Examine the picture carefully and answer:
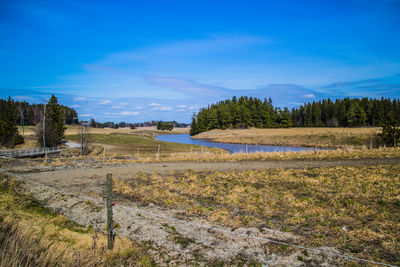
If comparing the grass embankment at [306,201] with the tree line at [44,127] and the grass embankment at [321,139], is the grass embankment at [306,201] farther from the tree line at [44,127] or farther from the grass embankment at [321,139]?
the tree line at [44,127]

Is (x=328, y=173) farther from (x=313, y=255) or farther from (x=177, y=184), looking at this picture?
(x=313, y=255)

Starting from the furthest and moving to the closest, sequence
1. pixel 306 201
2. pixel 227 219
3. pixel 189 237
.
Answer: pixel 306 201, pixel 227 219, pixel 189 237

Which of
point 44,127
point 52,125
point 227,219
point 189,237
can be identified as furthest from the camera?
point 52,125

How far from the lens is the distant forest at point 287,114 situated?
98.8 metres

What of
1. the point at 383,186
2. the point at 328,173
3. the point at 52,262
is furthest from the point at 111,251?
the point at 328,173

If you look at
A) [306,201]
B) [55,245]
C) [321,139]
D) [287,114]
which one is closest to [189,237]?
[55,245]

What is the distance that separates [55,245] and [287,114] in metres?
112

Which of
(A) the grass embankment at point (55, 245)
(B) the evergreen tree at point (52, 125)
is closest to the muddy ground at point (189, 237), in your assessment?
(A) the grass embankment at point (55, 245)

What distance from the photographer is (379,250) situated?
6133 millimetres

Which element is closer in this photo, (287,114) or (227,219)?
(227,219)

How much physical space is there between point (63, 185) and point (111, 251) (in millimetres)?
9401

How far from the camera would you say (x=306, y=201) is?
32.7ft

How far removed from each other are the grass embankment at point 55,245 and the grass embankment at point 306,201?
3.23 m

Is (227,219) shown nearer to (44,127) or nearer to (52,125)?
(44,127)
